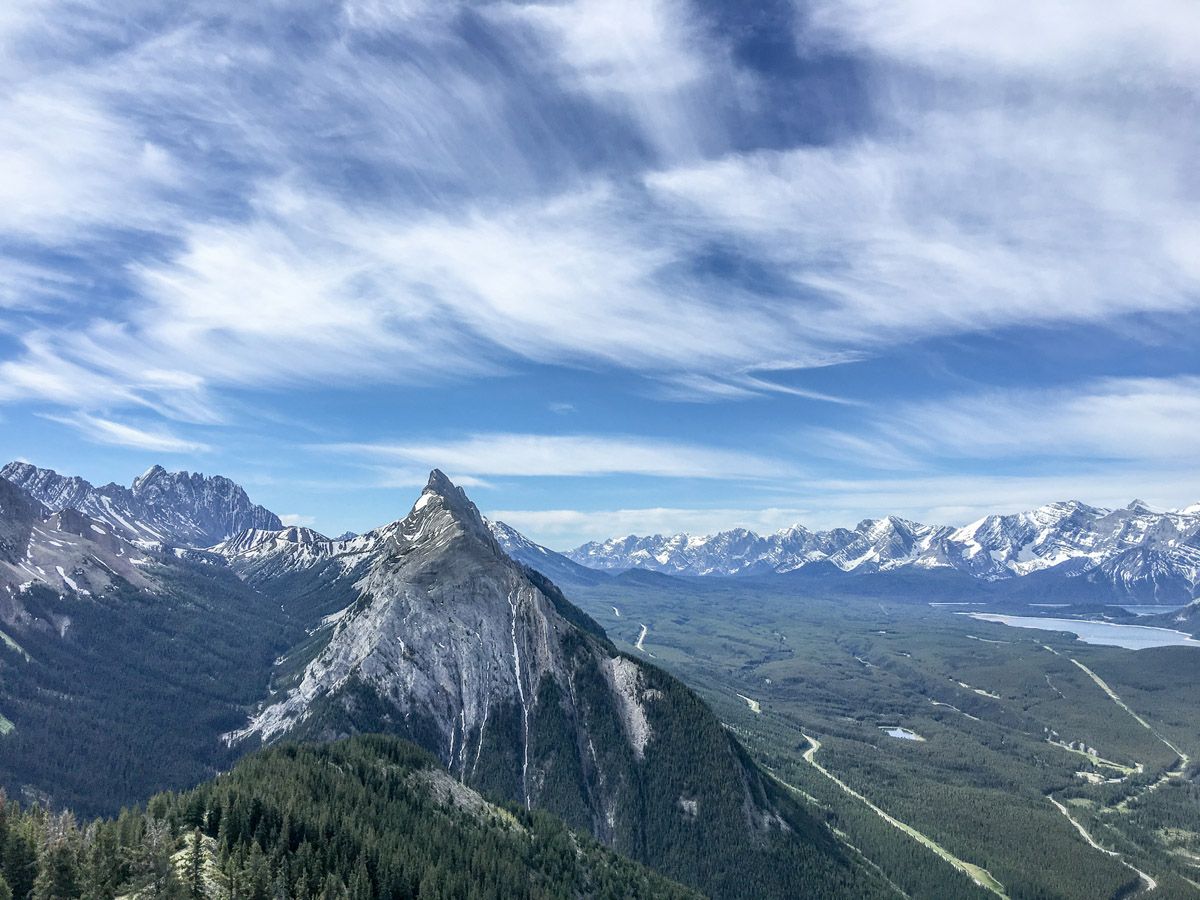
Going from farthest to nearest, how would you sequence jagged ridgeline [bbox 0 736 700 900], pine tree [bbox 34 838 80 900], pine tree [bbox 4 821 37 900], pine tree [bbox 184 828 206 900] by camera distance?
pine tree [bbox 184 828 206 900] → jagged ridgeline [bbox 0 736 700 900] → pine tree [bbox 4 821 37 900] → pine tree [bbox 34 838 80 900]

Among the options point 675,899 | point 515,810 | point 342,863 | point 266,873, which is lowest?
point 675,899

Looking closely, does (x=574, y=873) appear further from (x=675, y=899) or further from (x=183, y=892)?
(x=183, y=892)

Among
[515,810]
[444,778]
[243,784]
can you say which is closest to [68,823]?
[243,784]

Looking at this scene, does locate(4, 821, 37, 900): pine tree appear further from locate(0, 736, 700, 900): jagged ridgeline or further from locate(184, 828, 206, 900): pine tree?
locate(184, 828, 206, 900): pine tree

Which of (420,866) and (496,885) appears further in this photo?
(496,885)

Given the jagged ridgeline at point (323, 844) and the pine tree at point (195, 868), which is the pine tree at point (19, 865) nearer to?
the jagged ridgeline at point (323, 844)

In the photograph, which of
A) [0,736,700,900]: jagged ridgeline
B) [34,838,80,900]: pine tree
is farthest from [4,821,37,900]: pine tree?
[34,838,80,900]: pine tree

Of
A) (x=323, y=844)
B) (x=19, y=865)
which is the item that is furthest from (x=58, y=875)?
(x=323, y=844)

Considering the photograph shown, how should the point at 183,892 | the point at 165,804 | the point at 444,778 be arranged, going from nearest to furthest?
the point at 183,892 → the point at 165,804 → the point at 444,778
